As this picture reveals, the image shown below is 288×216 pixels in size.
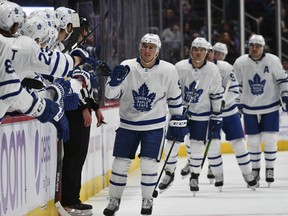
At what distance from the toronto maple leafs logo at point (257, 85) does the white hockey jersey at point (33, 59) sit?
4.20m

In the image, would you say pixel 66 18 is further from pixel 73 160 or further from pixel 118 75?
pixel 73 160

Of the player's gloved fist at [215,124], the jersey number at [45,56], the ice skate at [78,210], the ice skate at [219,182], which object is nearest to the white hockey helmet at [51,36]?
the jersey number at [45,56]

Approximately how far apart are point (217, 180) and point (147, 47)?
2.19m

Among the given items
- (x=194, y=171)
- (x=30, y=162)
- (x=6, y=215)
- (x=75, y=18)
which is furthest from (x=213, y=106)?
(x=6, y=215)

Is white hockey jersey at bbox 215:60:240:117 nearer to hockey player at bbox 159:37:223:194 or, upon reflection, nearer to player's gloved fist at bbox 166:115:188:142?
hockey player at bbox 159:37:223:194

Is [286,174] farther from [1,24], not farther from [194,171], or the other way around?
[1,24]

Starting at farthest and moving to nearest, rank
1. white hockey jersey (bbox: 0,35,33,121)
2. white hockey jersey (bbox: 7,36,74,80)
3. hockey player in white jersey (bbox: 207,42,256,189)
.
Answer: hockey player in white jersey (bbox: 207,42,256,189)
white hockey jersey (bbox: 7,36,74,80)
white hockey jersey (bbox: 0,35,33,121)

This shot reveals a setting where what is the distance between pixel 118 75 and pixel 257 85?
281 centimetres

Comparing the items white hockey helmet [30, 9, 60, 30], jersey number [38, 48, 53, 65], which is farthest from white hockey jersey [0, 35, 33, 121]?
white hockey helmet [30, 9, 60, 30]

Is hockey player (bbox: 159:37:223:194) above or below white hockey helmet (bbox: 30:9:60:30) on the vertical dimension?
below

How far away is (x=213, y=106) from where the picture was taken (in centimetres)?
851

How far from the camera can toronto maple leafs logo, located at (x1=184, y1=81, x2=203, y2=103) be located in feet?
27.7

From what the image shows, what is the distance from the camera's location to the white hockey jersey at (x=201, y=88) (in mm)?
8453

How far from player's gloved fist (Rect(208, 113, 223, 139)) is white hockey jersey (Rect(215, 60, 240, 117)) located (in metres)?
0.29
